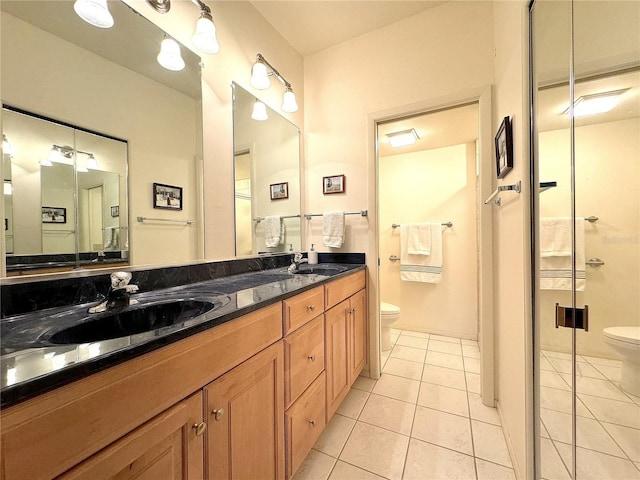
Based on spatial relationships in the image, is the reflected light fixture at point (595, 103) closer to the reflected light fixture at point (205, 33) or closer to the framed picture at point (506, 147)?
the framed picture at point (506, 147)

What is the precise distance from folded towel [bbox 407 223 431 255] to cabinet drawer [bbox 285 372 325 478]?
6.40 feet

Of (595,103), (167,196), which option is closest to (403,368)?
(595,103)

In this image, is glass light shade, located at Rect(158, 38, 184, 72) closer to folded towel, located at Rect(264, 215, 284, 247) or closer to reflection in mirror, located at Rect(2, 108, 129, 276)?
reflection in mirror, located at Rect(2, 108, 129, 276)

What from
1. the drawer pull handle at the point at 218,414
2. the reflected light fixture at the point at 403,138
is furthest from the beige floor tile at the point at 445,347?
the drawer pull handle at the point at 218,414

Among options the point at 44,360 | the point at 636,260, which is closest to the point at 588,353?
the point at 636,260

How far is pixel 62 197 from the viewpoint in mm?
895

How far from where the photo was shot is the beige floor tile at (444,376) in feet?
→ 6.00

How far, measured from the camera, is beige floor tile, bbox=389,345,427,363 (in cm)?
225

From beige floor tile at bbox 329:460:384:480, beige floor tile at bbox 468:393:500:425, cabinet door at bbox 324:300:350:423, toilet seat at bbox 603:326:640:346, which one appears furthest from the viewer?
beige floor tile at bbox 468:393:500:425

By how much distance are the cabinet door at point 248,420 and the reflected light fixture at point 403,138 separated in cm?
225

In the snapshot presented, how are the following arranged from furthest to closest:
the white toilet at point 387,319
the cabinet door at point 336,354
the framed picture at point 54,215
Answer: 1. the white toilet at point 387,319
2. the cabinet door at point 336,354
3. the framed picture at point 54,215

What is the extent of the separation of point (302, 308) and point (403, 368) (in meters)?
1.43

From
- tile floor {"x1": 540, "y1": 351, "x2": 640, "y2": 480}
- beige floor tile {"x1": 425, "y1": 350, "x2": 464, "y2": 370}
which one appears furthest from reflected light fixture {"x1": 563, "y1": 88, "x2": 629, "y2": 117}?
beige floor tile {"x1": 425, "y1": 350, "x2": 464, "y2": 370}

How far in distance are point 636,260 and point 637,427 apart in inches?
18.5
